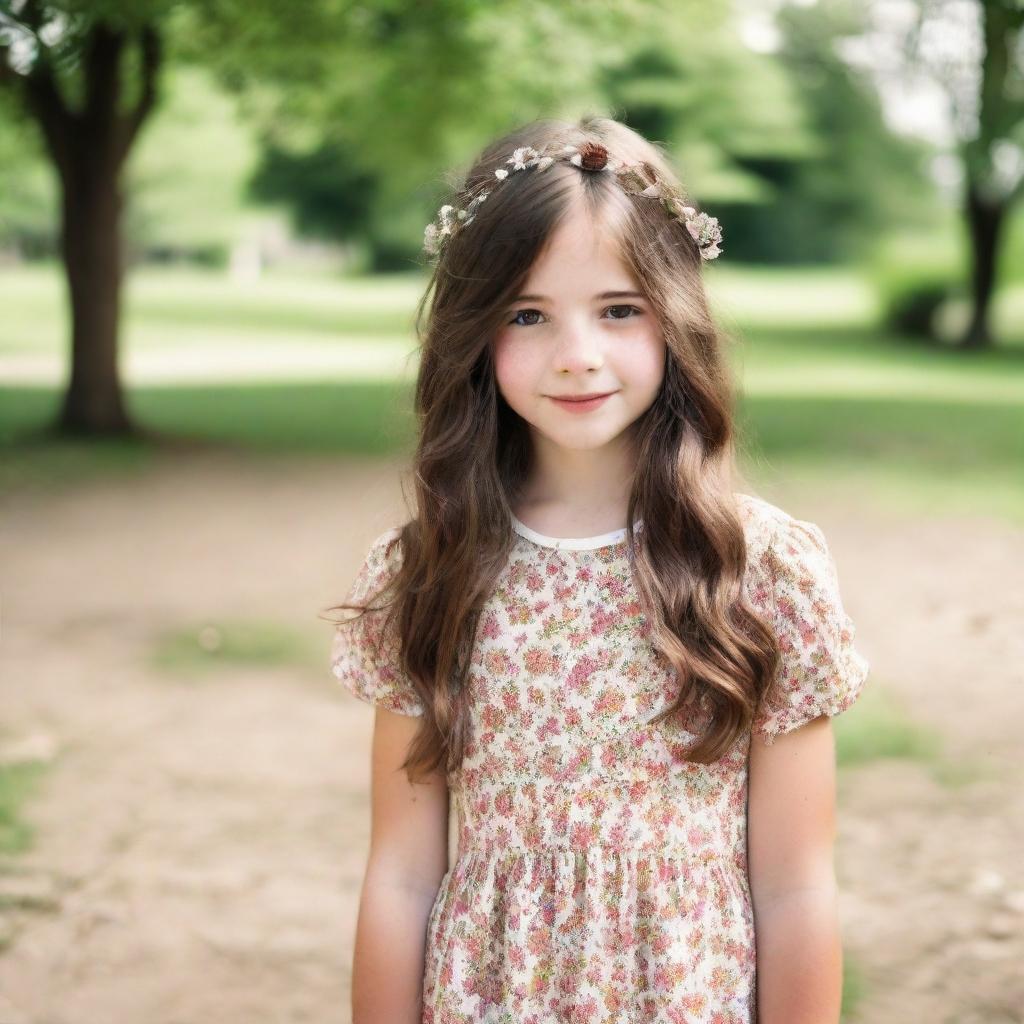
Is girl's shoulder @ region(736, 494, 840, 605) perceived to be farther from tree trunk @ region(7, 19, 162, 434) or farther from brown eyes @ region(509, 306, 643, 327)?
tree trunk @ region(7, 19, 162, 434)

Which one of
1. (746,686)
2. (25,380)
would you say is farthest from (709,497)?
(25,380)

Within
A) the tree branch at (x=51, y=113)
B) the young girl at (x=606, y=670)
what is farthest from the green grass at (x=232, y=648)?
the tree branch at (x=51, y=113)

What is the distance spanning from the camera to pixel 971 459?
1084 cm

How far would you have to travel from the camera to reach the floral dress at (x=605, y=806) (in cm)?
171

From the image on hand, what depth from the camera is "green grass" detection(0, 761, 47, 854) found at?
4016 millimetres

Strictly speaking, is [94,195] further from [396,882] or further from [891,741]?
[396,882]

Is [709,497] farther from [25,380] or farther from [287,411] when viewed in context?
[25,380]

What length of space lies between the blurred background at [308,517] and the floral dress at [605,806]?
0.45 metres

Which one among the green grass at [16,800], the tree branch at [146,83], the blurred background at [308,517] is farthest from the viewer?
the tree branch at [146,83]


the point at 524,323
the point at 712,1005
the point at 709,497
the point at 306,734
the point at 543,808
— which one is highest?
the point at 524,323

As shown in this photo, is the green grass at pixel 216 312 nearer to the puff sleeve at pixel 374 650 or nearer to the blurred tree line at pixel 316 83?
the blurred tree line at pixel 316 83

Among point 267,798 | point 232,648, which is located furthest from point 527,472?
point 232,648

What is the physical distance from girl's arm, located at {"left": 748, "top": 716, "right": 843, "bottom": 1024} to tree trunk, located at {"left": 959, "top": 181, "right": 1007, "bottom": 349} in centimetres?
2279

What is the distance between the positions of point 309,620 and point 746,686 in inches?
192
